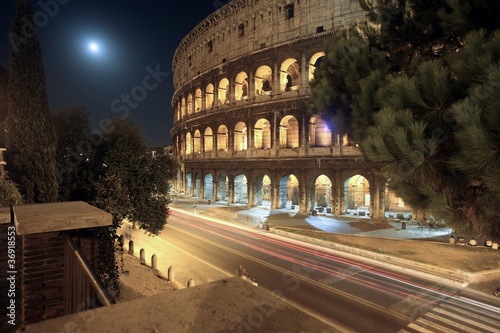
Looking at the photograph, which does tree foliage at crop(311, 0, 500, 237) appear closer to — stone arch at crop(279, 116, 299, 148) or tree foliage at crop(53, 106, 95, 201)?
tree foliage at crop(53, 106, 95, 201)

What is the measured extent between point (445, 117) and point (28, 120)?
43.7 ft

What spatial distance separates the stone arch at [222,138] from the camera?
31.7m

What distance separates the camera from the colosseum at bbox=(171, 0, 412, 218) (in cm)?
2367

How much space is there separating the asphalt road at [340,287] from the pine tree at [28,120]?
262 inches

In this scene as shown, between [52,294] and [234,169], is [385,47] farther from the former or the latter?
[234,169]

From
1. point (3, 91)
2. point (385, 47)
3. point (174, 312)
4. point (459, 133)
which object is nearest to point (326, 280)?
point (385, 47)

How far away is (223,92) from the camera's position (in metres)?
32.7

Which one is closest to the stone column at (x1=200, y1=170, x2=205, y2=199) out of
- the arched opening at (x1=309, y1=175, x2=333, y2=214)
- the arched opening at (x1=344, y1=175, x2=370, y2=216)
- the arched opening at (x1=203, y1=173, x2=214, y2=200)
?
the arched opening at (x1=203, y1=173, x2=214, y2=200)

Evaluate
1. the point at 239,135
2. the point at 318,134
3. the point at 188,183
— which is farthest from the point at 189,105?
the point at 318,134

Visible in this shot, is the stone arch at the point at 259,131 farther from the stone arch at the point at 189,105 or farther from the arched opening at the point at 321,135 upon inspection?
the stone arch at the point at 189,105

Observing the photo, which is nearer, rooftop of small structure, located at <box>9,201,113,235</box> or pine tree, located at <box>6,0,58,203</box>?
rooftop of small structure, located at <box>9,201,113,235</box>

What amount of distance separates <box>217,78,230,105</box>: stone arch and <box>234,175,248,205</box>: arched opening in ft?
27.5

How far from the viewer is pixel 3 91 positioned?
17797 millimetres

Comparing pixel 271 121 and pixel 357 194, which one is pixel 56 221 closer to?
pixel 271 121
